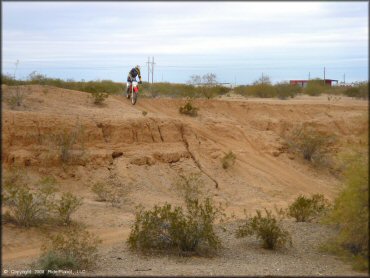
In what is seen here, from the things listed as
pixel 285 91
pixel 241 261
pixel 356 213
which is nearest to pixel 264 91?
pixel 285 91

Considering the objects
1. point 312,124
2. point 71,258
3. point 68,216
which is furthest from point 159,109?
point 71,258

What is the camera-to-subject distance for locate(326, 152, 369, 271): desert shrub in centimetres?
820

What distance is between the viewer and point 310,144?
25.7m

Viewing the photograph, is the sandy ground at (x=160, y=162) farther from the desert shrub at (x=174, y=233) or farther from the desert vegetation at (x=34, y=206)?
the desert shrub at (x=174, y=233)

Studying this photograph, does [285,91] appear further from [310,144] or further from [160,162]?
[160,162]

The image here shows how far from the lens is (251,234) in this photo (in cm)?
1294

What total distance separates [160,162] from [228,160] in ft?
9.86

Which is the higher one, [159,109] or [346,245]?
[159,109]

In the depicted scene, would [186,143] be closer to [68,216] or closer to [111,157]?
[111,157]

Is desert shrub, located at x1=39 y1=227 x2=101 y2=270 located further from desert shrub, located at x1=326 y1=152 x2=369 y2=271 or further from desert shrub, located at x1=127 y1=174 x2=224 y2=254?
desert shrub, located at x1=326 y1=152 x2=369 y2=271

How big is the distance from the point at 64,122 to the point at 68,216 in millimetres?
5407

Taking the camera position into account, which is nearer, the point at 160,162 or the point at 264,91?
the point at 160,162

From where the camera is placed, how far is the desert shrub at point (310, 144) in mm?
25750

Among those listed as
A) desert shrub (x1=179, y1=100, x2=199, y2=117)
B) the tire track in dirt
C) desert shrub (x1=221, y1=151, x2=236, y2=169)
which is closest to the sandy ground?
the tire track in dirt
